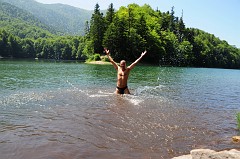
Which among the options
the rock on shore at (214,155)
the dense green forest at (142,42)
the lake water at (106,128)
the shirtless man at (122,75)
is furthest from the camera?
the dense green forest at (142,42)

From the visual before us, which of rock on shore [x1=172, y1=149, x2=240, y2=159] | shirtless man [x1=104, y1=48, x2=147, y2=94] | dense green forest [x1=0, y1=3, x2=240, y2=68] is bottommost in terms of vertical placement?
rock on shore [x1=172, y1=149, x2=240, y2=159]

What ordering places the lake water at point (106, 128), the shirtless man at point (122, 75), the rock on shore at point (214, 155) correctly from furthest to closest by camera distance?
the shirtless man at point (122, 75), the lake water at point (106, 128), the rock on shore at point (214, 155)

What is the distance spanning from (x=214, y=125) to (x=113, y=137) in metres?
5.40

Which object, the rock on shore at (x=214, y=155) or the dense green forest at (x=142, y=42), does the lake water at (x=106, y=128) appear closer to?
the rock on shore at (x=214, y=155)

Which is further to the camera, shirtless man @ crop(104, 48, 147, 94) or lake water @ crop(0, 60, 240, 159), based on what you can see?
shirtless man @ crop(104, 48, 147, 94)

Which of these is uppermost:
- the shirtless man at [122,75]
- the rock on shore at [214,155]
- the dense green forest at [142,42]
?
the dense green forest at [142,42]

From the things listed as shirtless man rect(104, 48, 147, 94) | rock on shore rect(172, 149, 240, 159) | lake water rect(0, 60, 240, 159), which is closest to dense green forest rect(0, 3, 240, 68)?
shirtless man rect(104, 48, 147, 94)

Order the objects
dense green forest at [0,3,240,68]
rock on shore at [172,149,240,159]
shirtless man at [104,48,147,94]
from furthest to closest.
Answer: dense green forest at [0,3,240,68] < shirtless man at [104,48,147,94] < rock on shore at [172,149,240,159]

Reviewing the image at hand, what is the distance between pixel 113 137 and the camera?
9.88 m

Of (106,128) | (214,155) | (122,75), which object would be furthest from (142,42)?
(214,155)

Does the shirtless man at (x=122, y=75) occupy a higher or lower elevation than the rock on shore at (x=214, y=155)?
higher

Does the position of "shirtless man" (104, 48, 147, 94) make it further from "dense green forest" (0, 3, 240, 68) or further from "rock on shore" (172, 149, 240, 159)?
"dense green forest" (0, 3, 240, 68)

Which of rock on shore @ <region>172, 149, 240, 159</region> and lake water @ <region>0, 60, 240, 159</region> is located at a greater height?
rock on shore @ <region>172, 149, 240, 159</region>

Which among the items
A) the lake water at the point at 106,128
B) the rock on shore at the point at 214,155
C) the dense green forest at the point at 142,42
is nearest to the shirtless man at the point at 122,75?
the lake water at the point at 106,128
